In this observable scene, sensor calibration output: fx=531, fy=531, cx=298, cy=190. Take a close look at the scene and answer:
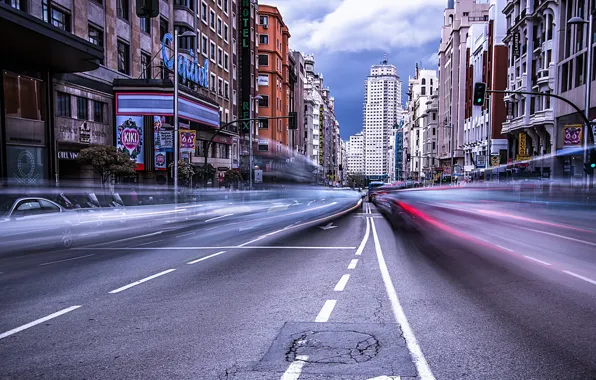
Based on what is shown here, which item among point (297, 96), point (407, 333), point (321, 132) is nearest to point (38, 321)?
point (407, 333)

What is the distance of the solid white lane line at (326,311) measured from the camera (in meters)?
6.47

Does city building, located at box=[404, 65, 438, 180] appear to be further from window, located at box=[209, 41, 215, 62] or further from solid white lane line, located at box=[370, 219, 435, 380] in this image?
solid white lane line, located at box=[370, 219, 435, 380]

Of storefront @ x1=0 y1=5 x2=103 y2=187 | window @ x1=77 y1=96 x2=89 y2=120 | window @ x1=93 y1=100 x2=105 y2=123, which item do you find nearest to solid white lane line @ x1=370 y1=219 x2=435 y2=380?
storefront @ x1=0 y1=5 x2=103 y2=187

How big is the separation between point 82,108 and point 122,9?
838 centimetres

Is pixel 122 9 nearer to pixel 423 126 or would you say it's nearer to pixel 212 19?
pixel 212 19

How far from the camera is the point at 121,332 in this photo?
587 cm

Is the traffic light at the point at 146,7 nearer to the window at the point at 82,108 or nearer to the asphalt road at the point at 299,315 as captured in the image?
the asphalt road at the point at 299,315

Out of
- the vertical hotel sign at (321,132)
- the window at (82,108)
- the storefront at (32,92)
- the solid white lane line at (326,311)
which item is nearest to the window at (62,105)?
the storefront at (32,92)

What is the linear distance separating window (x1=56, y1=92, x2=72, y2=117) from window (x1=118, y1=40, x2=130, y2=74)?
6464 millimetres

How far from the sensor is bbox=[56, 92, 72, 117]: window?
2839 cm

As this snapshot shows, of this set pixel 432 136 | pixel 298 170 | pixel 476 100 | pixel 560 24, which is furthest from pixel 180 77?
pixel 432 136

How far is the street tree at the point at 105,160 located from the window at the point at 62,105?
2.68 m

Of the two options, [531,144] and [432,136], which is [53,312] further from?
[432,136]

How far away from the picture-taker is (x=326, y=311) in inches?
271
